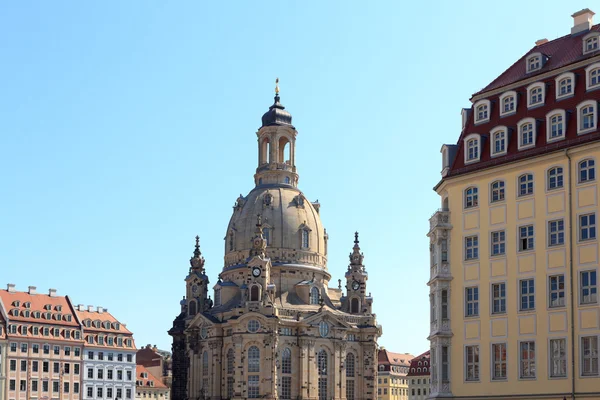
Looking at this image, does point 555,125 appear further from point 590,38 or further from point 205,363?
point 205,363

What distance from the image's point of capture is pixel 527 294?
54.0 meters

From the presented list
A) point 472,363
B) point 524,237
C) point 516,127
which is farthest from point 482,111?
point 472,363

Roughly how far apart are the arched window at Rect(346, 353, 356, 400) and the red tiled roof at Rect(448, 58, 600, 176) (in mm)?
86302

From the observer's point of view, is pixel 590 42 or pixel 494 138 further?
pixel 494 138

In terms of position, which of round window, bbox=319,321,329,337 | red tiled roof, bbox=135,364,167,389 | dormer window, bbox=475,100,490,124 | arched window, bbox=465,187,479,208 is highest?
dormer window, bbox=475,100,490,124

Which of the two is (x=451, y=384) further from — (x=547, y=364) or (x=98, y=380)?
(x=98, y=380)

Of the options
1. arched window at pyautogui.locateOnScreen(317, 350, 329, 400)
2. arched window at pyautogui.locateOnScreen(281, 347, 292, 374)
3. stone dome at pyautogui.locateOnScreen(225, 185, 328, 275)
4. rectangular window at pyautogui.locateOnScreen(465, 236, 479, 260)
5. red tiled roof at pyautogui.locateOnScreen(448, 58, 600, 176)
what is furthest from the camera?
stone dome at pyautogui.locateOnScreen(225, 185, 328, 275)

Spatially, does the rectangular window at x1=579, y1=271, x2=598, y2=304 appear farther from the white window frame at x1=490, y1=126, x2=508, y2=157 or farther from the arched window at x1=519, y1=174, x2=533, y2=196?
the white window frame at x1=490, y1=126, x2=508, y2=157

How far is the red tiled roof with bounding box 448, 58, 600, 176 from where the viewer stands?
54.1m

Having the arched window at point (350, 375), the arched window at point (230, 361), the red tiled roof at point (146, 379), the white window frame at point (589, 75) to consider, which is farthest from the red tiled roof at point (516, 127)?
the red tiled roof at point (146, 379)

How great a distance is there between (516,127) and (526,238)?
6.57m

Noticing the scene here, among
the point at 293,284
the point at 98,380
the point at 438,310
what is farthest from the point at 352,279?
the point at 438,310

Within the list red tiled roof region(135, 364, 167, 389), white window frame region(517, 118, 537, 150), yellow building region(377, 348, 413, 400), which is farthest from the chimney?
yellow building region(377, 348, 413, 400)

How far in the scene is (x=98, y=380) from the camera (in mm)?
139750
